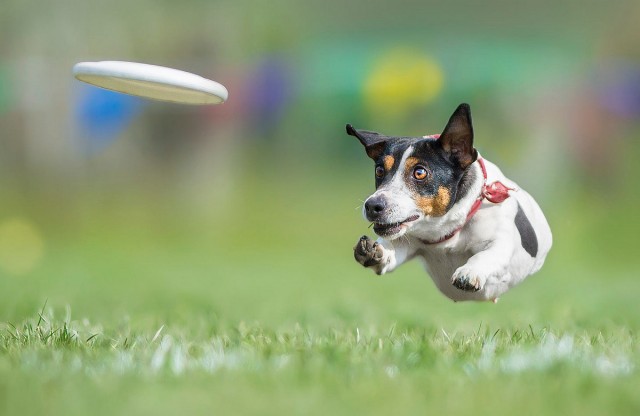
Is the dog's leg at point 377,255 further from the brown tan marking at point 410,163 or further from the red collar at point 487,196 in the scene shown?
the brown tan marking at point 410,163

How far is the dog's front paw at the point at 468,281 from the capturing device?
12.2 ft

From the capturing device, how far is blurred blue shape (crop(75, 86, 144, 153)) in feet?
45.4

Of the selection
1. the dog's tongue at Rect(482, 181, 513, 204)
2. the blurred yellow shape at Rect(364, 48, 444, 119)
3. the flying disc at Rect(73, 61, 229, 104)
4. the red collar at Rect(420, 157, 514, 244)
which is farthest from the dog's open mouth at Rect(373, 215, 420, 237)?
the blurred yellow shape at Rect(364, 48, 444, 119)

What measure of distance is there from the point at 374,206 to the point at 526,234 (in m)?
0.89

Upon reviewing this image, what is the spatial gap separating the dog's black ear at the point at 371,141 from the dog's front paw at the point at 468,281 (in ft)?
2.26

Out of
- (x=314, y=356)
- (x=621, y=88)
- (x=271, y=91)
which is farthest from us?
(x=271, y=91)

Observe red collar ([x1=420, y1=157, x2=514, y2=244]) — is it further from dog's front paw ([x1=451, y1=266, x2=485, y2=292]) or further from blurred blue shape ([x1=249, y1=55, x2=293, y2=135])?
blurred blue shape ([x1=249, y1=55, x2=293, y2=135])

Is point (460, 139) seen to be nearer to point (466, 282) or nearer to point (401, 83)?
point (466, 282)

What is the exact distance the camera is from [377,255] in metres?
3.84

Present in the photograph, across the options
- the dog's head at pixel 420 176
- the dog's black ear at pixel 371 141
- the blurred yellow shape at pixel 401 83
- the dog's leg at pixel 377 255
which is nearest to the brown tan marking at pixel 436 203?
the dog's head at pixel 420 176

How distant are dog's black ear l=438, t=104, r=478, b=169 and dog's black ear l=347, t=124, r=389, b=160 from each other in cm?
29

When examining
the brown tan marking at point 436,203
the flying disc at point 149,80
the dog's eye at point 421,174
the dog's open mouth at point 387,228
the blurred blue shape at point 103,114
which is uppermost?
the flying disc at point 149,80

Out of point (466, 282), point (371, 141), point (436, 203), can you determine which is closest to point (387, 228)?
point (436, 203)

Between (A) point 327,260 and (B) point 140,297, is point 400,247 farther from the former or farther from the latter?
(A) point 327,260
